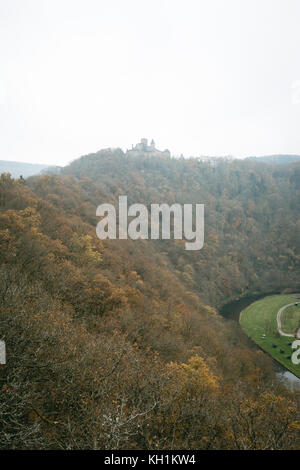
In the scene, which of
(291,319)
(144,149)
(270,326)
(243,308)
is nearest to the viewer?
(270,326)

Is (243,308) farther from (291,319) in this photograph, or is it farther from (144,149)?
(144,149)

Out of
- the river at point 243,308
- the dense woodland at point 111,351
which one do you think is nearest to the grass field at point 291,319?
the river at point 243,308

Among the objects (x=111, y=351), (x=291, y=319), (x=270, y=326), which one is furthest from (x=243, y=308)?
(x=111, y=351)

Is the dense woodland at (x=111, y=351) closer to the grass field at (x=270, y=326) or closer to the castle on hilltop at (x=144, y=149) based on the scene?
the grass field at (x=270, y=326)

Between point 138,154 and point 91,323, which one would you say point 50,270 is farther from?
point 138,154

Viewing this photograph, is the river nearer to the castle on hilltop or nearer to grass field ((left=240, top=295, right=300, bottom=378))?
grass field ((left=240, top=295, right=300, bottom=378))

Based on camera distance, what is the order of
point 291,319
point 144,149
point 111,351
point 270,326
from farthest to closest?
point 144,149, point 291,319, point 270,326, point 111,351

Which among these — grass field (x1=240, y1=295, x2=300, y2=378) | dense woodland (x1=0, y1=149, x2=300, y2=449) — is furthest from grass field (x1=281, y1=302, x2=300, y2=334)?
dense woodland (x1=0, y1=149, x2=300, y2=449)
